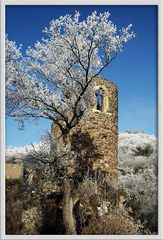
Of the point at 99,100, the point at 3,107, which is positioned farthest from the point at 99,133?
the point at 3,107

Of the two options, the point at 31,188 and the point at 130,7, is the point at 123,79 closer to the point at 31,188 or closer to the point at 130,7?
the point at 130,7

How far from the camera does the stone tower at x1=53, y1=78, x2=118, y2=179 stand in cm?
748

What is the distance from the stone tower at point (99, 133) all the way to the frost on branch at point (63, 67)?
0.85ft

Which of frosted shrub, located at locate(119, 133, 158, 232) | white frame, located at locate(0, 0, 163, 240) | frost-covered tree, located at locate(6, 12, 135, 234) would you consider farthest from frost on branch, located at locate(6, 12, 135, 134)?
frosted shrub, located at locate(119, 133, 158, 232)

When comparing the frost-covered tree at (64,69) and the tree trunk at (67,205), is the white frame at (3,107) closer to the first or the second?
the frost-covered tree at (64,69)

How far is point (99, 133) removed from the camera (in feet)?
26.6

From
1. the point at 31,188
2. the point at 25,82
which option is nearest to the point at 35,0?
the point at 25,82

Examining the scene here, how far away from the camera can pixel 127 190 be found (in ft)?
24.7

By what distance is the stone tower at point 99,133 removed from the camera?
7484mm

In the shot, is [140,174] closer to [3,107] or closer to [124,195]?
[124,195]

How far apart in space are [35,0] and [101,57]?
96 centimetres

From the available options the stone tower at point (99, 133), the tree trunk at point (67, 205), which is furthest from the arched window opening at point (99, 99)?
the tree trunk at point (67, 205)

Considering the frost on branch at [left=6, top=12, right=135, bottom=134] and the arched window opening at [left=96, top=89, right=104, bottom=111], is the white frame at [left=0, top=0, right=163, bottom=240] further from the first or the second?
the arched window opening at [left=96, top=89, right=104, bottom=111]

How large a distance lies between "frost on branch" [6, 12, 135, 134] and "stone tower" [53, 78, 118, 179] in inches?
10.2
